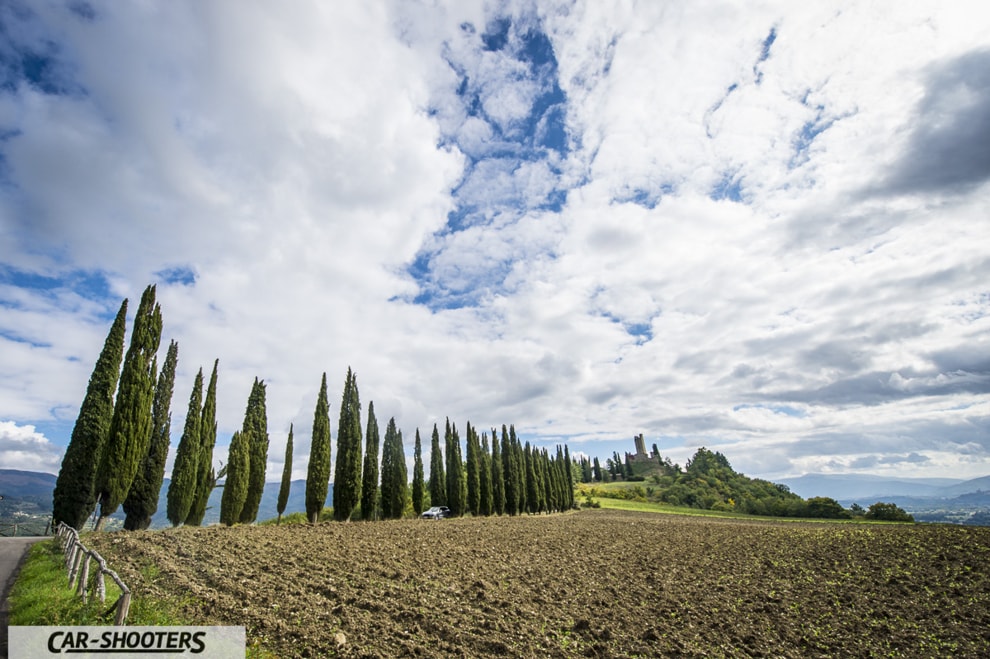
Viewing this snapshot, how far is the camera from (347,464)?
36031 mm

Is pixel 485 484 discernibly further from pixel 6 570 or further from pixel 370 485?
pixel 6 570

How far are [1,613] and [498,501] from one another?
52628mm

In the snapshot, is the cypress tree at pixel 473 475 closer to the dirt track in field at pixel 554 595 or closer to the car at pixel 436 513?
the car at pixel 436 513

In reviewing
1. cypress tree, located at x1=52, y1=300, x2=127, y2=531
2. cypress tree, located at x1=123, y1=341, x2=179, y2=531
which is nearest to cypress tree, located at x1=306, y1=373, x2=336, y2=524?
cypress tree, located at x1=123, y1=341, x2=179, y2=531

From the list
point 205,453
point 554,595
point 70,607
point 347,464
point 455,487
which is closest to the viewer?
point 70,607

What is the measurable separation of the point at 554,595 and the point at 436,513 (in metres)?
34.8

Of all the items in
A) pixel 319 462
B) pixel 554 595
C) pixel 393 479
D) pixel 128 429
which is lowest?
pixel 554 595

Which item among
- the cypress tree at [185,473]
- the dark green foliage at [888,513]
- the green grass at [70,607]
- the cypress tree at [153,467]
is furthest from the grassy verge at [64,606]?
the dark green foliage at [888,513]

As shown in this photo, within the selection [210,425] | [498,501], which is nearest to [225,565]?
[210,425]

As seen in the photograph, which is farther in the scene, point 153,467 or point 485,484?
point 485,484

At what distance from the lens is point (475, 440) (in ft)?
182

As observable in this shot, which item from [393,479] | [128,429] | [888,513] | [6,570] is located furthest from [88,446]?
[888,513]

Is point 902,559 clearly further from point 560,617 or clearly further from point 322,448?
point 322,448

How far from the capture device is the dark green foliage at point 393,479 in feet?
144
